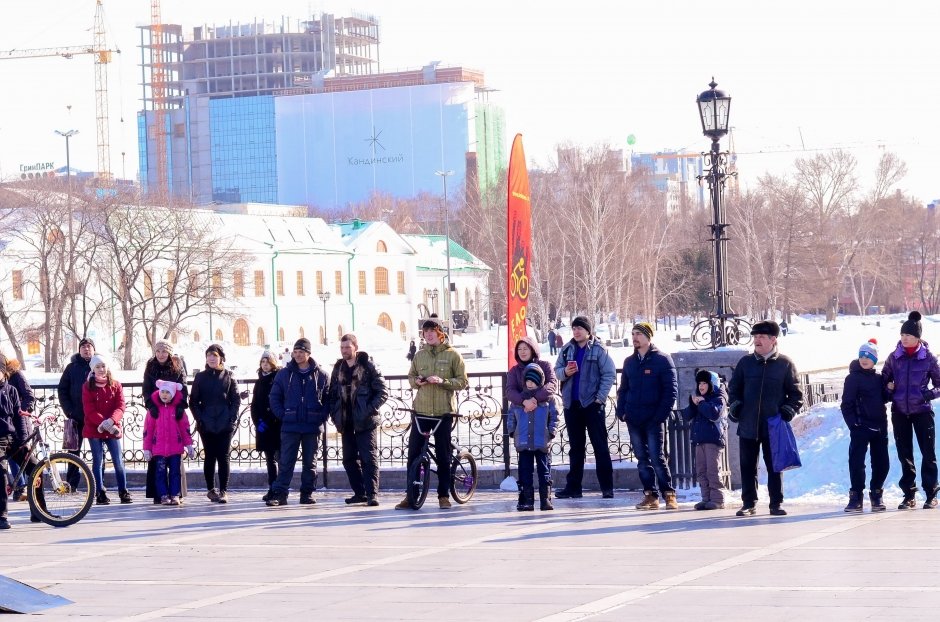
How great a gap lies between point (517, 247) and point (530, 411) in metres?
3.12

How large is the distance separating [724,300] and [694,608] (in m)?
6.96

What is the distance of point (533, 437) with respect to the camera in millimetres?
12352

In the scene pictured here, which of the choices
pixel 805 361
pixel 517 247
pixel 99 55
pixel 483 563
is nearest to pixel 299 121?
pixel 99 55

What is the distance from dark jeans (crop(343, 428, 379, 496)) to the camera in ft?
43.0

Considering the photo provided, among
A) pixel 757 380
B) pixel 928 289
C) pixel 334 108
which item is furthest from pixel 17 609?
pixel 334 108

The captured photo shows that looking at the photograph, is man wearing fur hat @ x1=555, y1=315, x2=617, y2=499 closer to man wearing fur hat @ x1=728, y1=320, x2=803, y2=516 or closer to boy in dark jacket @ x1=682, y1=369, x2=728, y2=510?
boy in dark jacket @ x1=682, y1=369, x2=728, y2=510

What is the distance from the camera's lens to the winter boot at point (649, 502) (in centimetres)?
1227

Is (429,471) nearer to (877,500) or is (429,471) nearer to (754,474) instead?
(754,474)

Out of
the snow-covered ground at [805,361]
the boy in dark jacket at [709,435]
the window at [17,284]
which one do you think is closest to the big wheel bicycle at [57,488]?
the boy in dark jacket at [709,435]

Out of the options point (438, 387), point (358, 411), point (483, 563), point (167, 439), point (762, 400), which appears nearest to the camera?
point (483, 563)

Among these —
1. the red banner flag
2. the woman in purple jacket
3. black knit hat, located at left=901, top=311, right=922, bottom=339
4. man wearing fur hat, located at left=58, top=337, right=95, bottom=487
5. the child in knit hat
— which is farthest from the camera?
the red banner flag

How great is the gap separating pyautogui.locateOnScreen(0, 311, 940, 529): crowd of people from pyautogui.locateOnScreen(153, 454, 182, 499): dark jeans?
0.01m

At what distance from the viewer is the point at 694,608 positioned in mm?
7277

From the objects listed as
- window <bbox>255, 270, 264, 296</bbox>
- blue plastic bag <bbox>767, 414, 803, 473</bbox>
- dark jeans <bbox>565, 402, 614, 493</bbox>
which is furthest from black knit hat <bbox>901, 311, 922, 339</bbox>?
window <bbox>255, 270, 264, 296</bbox>
